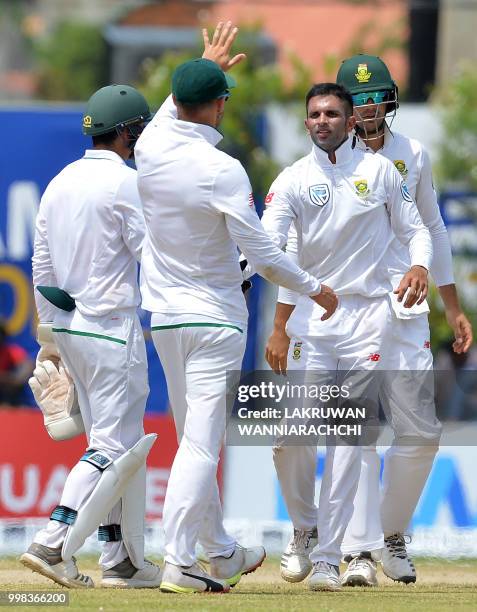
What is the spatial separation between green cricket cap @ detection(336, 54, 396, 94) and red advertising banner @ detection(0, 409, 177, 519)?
412 cm

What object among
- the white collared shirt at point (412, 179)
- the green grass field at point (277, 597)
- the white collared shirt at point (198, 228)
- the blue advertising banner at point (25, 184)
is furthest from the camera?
the blue advertising banner at point (25, 184)

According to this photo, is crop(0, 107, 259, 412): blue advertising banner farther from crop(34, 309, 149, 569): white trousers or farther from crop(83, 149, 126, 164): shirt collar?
crop(34, 309, 149, 569): white trousers

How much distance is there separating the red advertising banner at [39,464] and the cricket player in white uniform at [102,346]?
3.65 metres

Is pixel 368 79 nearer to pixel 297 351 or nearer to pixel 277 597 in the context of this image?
pixel 297 351

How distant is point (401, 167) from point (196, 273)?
1614 millimetres

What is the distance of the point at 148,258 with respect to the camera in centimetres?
807

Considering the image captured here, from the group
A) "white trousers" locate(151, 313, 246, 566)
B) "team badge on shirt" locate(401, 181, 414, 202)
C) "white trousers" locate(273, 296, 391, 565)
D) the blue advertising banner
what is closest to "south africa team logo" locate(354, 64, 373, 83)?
"team badge on shirt" locate(401, 181, 414, 202)

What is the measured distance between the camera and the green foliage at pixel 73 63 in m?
57.9

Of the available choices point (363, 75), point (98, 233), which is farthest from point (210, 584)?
point (363, 75)

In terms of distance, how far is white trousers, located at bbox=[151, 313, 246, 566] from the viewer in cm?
781

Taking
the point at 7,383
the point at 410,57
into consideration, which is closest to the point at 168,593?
the point at 7,383

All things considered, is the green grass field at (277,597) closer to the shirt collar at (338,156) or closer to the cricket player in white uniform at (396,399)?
the cricket player in white uniform at (396,399)

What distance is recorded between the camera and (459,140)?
19484mm

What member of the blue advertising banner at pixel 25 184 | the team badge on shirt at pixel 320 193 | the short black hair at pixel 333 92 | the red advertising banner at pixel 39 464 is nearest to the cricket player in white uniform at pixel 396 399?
the short black hair at pixel 333 92
